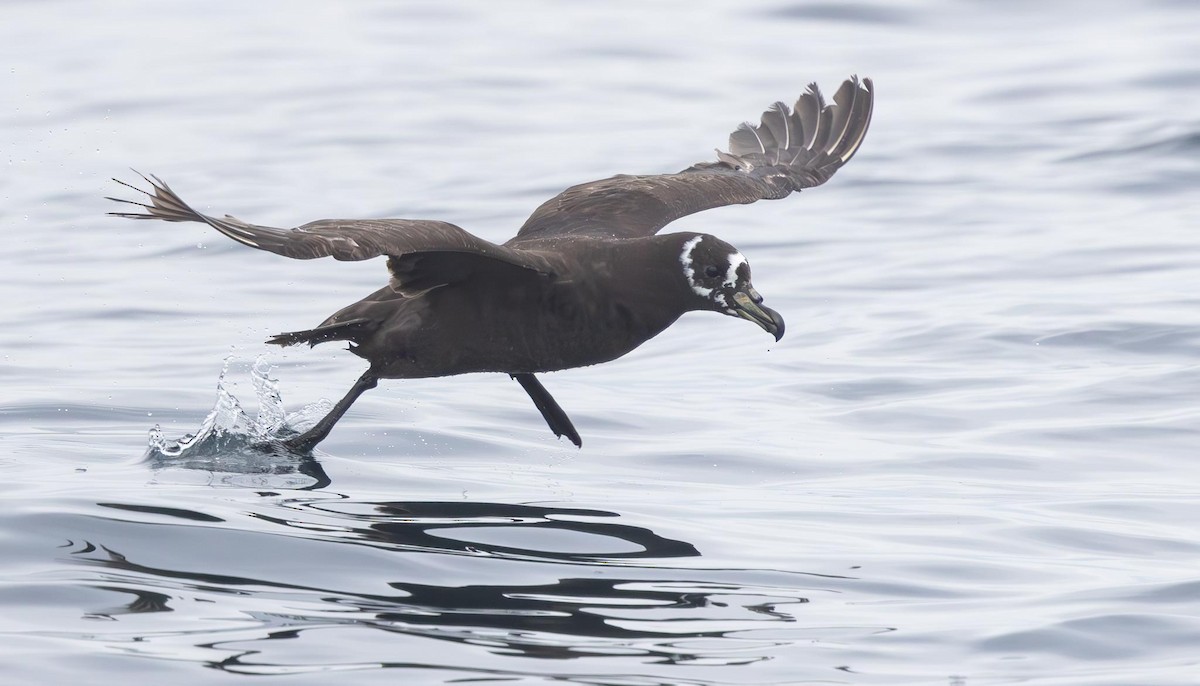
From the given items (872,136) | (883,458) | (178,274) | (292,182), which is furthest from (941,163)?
(883,458)

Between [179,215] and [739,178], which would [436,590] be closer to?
[179,215]

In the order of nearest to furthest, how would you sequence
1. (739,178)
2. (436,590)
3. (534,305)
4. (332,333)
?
(436,590) < (534,305) < (332,333) < (739,178)

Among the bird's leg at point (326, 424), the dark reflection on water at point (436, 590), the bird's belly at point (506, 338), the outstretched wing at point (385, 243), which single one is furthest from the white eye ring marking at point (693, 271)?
the bird's leg at point (326, 424)

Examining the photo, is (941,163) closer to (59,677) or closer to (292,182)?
(292,182)

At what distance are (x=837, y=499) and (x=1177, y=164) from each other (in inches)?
381

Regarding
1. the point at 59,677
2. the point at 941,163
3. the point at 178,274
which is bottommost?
the point at 59,677

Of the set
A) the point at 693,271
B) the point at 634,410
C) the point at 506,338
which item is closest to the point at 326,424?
the point at 506,338

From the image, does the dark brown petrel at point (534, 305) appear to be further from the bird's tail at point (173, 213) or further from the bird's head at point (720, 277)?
the bird's tail at point (173, 213)

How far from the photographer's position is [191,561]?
21.3 ft

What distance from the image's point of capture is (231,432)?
8594 mm

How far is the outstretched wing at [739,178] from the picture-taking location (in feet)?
30.5

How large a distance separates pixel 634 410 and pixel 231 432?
2.57m

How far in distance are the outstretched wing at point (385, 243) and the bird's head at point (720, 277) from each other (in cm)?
68

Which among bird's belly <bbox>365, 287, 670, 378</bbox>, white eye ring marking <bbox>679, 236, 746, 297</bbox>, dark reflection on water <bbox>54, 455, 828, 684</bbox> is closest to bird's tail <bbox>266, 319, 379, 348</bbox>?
bird's belly <bbox>365, 287, 670, 378</bbox>
